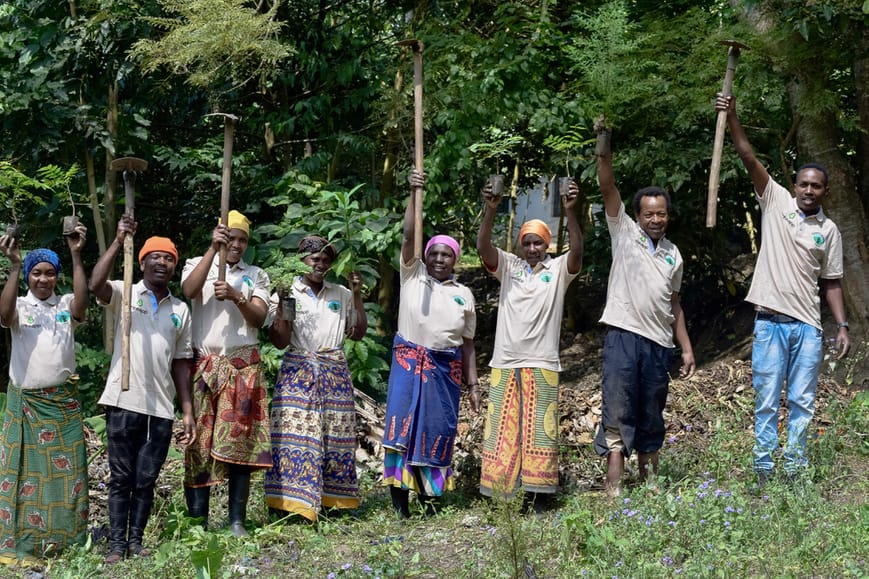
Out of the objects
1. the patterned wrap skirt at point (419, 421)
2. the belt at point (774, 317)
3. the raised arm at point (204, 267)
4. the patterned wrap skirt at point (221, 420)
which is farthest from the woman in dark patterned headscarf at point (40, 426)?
the belt at point (774, 317)

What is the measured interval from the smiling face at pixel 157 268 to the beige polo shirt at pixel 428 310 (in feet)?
4.14

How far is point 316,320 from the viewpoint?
5719mm

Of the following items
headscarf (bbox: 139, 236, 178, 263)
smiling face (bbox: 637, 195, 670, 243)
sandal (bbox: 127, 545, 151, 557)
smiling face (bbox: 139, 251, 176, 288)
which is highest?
smiling face (bbox: 637, 195, 670, 243)

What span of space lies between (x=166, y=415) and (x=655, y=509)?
2434 millimetres

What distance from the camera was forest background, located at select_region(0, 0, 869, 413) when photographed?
24.2 ft

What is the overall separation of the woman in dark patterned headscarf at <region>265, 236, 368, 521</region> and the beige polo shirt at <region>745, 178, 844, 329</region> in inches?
87.9

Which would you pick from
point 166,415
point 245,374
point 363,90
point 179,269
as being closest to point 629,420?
point 245,374

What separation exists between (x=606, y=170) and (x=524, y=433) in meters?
1.48

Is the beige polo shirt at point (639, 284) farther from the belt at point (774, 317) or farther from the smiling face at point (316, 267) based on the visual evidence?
the smiling face at point (316, 267)

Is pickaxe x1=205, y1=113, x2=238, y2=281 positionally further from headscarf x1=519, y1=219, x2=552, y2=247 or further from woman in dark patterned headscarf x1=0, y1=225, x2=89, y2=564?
headscarf x1=519, y1=219, x2=552, y2=247

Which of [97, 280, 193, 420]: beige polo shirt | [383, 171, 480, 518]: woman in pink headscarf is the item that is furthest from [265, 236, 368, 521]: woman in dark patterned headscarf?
[97, 280, 193, 420]: beige polo shirt

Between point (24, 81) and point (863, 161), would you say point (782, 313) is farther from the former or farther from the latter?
point (24, 81)

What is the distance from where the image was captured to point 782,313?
5473 millimetres

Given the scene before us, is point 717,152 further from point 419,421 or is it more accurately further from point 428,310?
point 419,421
